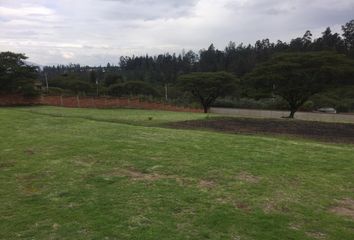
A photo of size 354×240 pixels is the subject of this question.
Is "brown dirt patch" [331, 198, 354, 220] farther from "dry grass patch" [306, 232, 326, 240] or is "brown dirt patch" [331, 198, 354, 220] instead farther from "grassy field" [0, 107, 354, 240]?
"dry grass patch" [306, 232, 326, 240]

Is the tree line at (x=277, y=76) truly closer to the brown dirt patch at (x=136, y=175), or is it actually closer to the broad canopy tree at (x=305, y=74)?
the broad canopy tree at (x=305, y=74)

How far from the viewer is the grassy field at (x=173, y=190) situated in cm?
459

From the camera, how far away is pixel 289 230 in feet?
15.1

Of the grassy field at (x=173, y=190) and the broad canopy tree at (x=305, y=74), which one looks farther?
the broad canopy tree at (x=305, y=74)

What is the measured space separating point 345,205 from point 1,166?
5.90 metres

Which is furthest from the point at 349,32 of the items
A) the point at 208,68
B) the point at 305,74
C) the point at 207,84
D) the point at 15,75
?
the point at 15,75

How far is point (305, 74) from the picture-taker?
30.3m

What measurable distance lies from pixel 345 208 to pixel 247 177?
1.74 metres

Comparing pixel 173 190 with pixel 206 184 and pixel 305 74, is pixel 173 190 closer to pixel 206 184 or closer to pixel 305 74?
pixel 206 184

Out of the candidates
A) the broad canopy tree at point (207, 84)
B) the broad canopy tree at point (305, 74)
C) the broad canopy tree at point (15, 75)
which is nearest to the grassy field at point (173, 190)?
the broad canopy tree at point (305, 74)

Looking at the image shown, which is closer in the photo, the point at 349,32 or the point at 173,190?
the point at 173,190

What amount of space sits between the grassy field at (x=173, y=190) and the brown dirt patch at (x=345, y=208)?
0.08ft

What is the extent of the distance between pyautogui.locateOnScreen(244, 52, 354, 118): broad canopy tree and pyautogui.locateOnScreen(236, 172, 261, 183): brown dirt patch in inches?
973

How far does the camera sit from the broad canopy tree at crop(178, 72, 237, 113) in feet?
147
